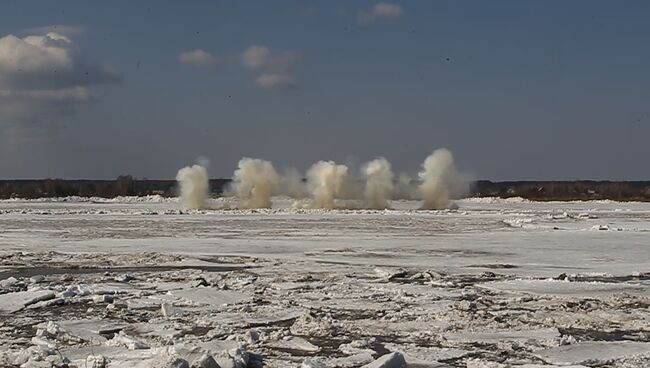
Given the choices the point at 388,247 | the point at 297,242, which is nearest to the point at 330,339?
the point at 388,247

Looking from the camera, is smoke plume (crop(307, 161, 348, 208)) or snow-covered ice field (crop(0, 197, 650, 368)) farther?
smoke plume (crop(307, 161, 348, 208))

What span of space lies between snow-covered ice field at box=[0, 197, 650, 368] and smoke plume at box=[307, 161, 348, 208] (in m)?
38.1

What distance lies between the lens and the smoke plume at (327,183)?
216 ft

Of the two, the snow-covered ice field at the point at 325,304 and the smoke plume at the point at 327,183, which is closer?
the snow-covered ice field at the point at 325,304

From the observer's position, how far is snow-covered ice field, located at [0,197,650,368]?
992 centimetres

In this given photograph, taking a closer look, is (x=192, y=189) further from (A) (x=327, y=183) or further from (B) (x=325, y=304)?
(B) (x=325, y=304)

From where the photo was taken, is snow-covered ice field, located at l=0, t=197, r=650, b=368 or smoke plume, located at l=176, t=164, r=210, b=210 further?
smoke plume, located at l=176, t=164, r=210, b=210

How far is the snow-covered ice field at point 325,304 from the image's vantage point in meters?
9.92

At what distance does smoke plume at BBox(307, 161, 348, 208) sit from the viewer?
6575 cm

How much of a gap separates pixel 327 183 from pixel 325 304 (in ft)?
171

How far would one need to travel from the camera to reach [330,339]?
1098 centimetres

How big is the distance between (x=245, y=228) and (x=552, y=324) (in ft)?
88.7

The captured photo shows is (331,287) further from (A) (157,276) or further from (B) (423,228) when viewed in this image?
(B) (423,228)

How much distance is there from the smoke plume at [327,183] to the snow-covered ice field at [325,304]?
3812cm
